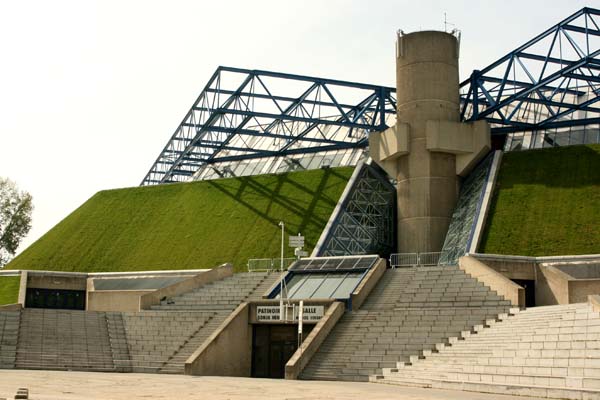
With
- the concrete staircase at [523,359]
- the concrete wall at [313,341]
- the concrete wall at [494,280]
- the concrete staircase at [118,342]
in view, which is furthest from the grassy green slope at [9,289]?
the concrete staircase at [523,359]

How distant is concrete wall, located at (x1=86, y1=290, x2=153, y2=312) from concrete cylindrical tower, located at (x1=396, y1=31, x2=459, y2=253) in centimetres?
2123

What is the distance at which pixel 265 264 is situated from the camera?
5953 cm

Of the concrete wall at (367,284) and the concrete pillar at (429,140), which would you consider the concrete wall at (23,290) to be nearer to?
the concrete wall at (367,284)

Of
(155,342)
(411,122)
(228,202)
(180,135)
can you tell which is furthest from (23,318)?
(180,135)

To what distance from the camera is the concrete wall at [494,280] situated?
136 feet

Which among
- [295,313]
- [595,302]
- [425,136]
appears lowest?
[295,313]

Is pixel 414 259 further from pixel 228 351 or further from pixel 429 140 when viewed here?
pixel 228 351

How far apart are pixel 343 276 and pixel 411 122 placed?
712 inches

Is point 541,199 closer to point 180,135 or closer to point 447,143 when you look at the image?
point 447,143

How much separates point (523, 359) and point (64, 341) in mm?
27860

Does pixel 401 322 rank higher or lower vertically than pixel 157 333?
higher

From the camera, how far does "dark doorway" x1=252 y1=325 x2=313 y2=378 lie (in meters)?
45.7

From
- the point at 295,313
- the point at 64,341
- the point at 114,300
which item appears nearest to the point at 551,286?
the point at 295,313

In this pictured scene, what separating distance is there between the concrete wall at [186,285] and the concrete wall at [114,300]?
4.65m
